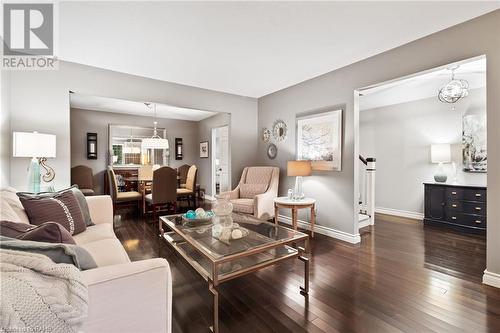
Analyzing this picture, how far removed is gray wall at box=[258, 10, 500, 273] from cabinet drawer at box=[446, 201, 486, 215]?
186 centimetres

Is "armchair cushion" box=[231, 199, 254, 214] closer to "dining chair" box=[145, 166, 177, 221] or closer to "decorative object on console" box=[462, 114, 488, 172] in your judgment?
"dining chair" box=[145, 166, 177, 221]

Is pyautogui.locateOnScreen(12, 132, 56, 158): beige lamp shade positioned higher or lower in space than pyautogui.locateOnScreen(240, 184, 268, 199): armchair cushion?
higher

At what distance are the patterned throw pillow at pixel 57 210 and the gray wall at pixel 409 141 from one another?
17.1ft

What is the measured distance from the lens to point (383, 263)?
2471mm

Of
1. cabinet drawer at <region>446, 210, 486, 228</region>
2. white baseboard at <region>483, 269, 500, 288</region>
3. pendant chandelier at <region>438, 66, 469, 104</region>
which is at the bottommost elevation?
white baseboard at <region>483, 269, 500, 288</region>

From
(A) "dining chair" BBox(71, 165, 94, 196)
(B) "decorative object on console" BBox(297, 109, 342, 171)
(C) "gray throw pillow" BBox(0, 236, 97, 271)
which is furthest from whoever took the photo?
(A) "dining chair" BBox(71, 165, 94, 196)

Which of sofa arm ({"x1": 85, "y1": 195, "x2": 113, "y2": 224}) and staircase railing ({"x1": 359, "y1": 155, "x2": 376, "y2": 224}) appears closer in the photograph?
sofa arm ({"x1": 85, "y1": 195, "x2": 113, "y2": 224})

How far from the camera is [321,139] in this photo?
352cm

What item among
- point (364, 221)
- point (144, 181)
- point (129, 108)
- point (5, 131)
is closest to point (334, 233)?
point (364, 221)

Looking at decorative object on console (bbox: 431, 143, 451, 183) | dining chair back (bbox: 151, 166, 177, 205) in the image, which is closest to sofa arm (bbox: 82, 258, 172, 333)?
dining chair back (bbox: 151, 166, 177, 205)

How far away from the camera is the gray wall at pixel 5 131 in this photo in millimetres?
2334

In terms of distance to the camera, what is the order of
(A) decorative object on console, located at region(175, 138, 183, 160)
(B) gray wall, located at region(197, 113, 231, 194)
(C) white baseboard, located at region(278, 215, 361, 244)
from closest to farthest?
(C) white baseboard, located at region(278, 215, 361, 244)
(B) gray wall, located at region(197, 113, 231, 194)
(A) decorative object on console, located at region(175, 138, 183, 160)

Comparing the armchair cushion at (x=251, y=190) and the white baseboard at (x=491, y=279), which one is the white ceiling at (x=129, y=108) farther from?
the white baseboard at (x=491, y=279)

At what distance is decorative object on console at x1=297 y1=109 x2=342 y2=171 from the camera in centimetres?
330
